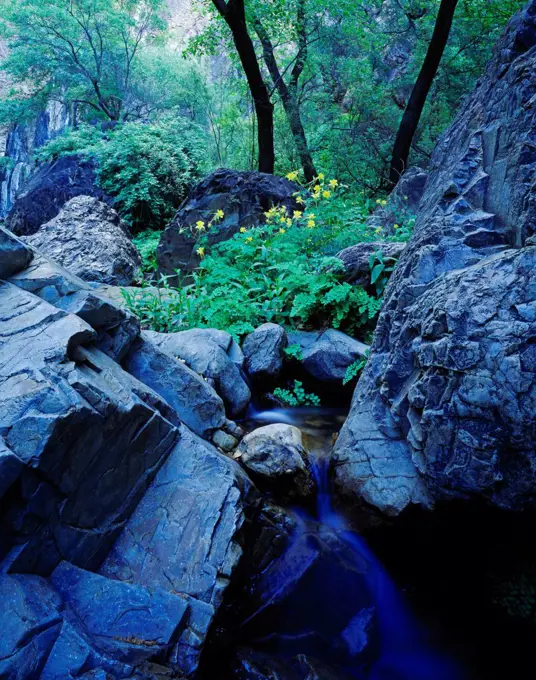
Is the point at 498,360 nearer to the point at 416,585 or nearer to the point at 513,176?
the point at 513,176

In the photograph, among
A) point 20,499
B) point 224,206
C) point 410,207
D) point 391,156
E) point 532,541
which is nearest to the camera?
point 20,499

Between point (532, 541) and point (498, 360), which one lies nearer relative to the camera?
point (498, 360)

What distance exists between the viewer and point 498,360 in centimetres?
268

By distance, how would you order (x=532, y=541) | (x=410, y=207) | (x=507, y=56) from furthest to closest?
(x=410, y=207)
(x=507, y=56)
(x=532, y=541)

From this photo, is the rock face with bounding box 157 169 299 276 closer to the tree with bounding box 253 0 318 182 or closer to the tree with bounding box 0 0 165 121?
the tree with bounding box 253 0 318 182

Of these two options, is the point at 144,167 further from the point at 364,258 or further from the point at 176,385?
the point at 176,385

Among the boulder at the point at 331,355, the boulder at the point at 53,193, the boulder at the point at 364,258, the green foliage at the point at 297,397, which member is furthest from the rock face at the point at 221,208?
the boulder at the point at 53,193

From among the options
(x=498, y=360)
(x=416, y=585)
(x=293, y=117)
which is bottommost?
(x=416, y=585)

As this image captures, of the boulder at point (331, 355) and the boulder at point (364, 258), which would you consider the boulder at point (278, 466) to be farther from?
the boulder at point (364, 258)

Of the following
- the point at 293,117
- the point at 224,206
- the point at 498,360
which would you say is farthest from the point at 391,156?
the point at 498,360

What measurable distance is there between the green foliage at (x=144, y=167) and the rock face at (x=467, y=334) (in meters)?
10.1

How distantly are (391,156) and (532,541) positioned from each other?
378 inches

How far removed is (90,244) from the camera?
8.77 meters

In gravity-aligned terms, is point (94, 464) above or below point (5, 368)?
below
